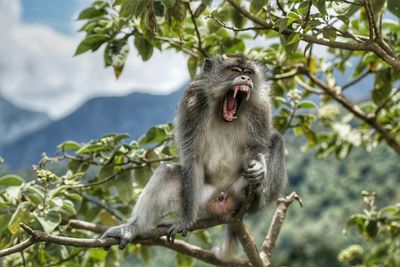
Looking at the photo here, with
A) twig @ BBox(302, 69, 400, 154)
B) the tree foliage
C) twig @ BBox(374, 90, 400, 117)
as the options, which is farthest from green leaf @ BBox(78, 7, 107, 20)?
twig @ BBox(374, 90, 400, 117)

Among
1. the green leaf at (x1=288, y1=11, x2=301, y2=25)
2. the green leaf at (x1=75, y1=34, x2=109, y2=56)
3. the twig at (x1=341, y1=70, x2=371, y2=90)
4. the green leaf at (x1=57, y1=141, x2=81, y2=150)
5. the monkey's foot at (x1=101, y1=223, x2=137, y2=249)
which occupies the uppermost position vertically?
the green leaf at (x1=75, y1=34, x2=109, y2=56)

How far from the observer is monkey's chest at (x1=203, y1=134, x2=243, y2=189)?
415cm

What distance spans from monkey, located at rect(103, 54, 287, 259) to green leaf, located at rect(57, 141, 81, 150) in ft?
2.21

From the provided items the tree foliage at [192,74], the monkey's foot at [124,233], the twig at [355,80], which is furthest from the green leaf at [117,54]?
the twig at [355,80]

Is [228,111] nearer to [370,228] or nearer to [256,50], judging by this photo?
[256,50]

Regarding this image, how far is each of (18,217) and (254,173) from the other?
1.33 metres

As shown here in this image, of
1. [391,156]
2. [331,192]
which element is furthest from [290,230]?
[391,156]

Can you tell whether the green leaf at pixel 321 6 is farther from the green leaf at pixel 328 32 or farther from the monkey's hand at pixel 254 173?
the monkey's hand at pixel 254 173

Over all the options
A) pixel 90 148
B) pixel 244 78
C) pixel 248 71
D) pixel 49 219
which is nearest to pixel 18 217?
pixel 49 219

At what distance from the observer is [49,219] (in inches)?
142

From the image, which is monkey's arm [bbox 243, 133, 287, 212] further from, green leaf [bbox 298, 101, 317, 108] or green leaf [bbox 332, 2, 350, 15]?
green leaf [bbox 332, 2, 350, 15]

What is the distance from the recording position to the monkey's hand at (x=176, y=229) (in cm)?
378

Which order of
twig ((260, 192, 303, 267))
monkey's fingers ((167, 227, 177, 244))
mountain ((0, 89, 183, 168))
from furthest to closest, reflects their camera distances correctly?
mountain ((0, 89, 183, 168))
twig ((260, 192, 303, 267))
monkey's fingers ((167, 227, 177, 244))

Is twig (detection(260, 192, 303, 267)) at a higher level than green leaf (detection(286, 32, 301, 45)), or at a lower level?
lower
